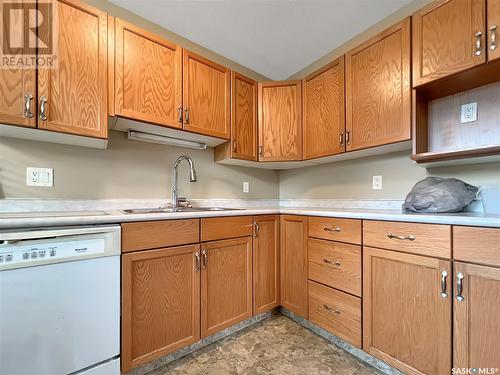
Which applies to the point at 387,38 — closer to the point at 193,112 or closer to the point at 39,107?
the point at 193,112

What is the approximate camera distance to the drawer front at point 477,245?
90cm

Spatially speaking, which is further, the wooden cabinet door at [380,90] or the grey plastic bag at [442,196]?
the wooden cabinet door at [380,90]

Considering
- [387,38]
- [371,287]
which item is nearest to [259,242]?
[371,287]

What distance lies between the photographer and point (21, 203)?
1.30 metres

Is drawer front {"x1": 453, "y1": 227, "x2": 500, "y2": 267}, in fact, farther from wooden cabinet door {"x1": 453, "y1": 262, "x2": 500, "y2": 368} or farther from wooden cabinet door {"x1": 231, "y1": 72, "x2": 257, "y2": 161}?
wooden cabinet door {"x1": 231, "y1": 72, "x2": 257, "y2": 161}

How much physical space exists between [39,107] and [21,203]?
58 centimetres

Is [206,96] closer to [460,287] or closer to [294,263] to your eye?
[294,263]

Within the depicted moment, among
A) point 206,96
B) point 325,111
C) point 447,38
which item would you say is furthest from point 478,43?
point 206,96

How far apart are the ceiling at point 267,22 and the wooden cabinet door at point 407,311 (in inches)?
68.7

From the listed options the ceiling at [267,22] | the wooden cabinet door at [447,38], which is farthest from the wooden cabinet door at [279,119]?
the wooden cabinet door at [447,38]

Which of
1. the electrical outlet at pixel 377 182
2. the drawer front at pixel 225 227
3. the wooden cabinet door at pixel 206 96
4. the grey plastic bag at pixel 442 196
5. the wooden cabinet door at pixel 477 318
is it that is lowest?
the wooden cabinet door at pixel 477 318

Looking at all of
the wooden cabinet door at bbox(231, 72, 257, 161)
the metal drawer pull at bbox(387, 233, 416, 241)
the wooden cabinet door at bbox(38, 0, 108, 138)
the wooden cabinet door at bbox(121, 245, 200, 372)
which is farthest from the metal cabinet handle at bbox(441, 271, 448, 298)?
the wooden cabinet door at bbox(38, 0, 108, 138)

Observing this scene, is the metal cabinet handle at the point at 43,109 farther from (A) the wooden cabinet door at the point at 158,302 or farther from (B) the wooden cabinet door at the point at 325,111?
(B) the wooden cabinet door at the point at 325,111

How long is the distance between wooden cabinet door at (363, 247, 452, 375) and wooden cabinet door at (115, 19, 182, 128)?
1.59m
